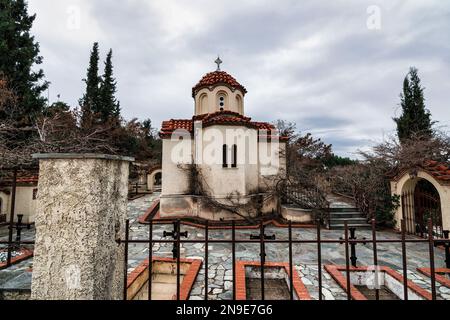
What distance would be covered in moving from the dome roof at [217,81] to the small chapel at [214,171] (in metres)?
2.57

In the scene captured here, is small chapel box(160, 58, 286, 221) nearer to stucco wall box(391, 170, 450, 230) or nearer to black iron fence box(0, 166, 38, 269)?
stucco wall box(391, 170, 450, 230)

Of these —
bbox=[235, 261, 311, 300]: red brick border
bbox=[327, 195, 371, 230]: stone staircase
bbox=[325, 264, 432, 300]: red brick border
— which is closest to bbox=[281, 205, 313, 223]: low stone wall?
bbox=[327, 195, 371, 230]: stone staircase

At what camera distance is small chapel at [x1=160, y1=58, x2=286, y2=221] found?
10023 millimetres

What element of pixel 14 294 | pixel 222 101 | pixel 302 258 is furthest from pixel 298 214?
pixel 14 294

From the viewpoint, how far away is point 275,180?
461 inches

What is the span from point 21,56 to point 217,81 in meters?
15.0

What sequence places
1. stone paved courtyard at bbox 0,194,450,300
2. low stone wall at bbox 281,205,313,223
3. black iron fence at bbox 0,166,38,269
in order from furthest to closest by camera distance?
low stone wall at bbox 281,205,313,223
stone paved courtyard at bbox 0,194,450,300
black iron fence at bbox 0,166,38,269

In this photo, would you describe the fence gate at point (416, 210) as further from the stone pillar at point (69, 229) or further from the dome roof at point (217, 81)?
the stone pillar at point (69, 229)

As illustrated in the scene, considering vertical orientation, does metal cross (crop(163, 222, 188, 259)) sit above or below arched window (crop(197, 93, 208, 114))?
below

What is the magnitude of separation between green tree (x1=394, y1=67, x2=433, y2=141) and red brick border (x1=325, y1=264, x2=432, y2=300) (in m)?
15.6

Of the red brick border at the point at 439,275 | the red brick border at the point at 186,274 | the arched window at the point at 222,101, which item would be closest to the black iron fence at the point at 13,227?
the red brick border at the point at 186,274

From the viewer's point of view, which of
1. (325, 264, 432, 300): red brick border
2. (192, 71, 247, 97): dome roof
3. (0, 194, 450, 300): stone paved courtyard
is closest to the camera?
(325, 264, 432, 300): red brick border
